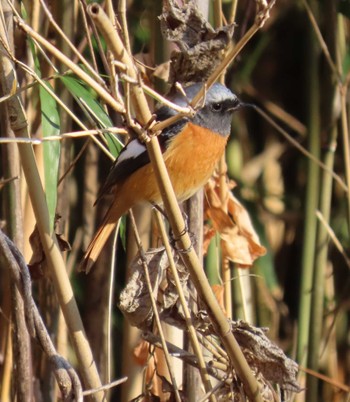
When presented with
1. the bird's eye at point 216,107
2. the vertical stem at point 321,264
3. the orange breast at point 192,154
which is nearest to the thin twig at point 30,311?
the orange breast at point 192,154

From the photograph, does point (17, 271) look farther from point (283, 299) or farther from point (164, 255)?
point (283, 299)

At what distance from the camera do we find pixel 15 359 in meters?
1.67

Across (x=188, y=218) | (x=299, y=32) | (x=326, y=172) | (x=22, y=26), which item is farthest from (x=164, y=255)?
(x=299, y=32)

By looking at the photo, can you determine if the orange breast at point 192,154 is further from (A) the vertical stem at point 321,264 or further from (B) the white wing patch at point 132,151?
(A) the vertical stem at point 321,264

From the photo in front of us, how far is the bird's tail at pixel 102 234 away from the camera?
203cm

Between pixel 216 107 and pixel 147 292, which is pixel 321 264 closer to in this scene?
pixel 216 107

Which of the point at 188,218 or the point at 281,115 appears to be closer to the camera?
the point at 188,218

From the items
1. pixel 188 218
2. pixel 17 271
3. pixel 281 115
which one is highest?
pixel 281 115

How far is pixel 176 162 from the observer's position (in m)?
2.18

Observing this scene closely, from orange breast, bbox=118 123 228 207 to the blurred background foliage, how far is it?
128 mm

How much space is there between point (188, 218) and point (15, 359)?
1.59 ft

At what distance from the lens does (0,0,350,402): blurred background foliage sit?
2104 millimetres

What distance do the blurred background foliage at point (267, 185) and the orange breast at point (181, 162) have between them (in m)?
0.13

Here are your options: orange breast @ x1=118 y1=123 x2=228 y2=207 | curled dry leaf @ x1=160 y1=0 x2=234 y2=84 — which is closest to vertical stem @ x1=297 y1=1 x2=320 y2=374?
orange breast @ x1=118 y1=123 x2=228 y2=207
